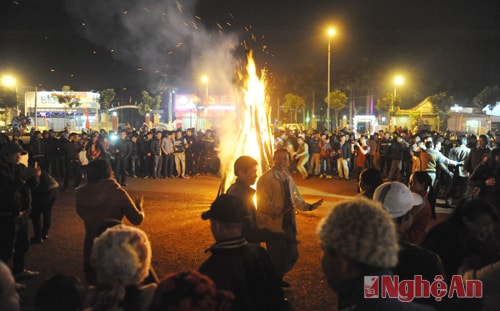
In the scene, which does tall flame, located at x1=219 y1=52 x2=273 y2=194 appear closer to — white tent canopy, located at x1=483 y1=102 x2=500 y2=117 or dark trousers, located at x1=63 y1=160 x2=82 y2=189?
dark trousers, located at x1=63 y1=160 x2=82 y2=189

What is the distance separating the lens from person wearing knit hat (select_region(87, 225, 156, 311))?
2592 millimetres

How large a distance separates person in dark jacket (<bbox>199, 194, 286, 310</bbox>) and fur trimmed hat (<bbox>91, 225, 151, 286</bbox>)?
0.52m

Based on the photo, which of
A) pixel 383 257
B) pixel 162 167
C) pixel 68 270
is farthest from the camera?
pixel 162 167

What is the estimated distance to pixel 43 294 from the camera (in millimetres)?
2664

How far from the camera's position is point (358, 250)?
2131 mm

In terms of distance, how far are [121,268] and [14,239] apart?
4714mm

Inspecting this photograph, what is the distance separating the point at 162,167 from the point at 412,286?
17.4 meters

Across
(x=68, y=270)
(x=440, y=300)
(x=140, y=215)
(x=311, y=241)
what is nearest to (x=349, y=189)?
(x=311, y=241)

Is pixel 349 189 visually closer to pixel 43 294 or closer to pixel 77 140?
pixel 77 140

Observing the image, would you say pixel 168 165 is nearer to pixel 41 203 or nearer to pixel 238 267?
pixel 41 203

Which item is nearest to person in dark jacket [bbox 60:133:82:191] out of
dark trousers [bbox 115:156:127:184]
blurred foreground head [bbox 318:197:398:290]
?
dark trousers [bbox 115:156:127:184]

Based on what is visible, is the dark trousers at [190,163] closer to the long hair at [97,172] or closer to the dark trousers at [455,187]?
the dark trousers at [455,187]

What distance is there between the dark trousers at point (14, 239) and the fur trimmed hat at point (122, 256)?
433cm

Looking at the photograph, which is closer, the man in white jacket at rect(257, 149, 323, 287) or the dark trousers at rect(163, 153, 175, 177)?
the man in white jacket at rect(257, 149, 323, 287)
